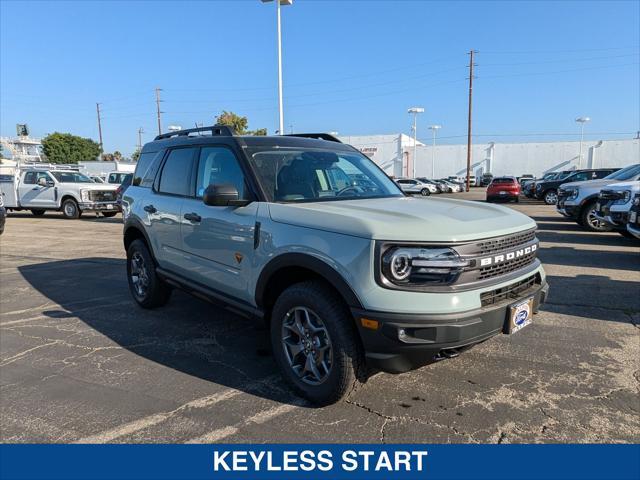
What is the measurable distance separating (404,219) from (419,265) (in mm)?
367

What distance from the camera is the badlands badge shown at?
291cm

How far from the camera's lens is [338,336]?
9.30ft

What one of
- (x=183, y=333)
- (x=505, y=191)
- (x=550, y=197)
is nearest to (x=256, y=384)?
(x=183, y=333)

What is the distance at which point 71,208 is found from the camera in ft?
58.7

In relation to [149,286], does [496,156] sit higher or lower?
higher

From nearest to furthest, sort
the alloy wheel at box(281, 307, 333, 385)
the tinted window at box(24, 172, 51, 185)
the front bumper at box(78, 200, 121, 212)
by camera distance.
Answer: the alloy wheel at box(281, 307, 333, 385) → the front bumper at box(78, 200, 121, 212) → the tinted window at box(24, 172, 51, 185)

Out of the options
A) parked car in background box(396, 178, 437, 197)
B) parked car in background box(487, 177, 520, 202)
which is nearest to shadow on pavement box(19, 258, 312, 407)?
parked car in background box(487, 177, 520, 202)

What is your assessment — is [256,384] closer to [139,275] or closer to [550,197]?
[139,275]

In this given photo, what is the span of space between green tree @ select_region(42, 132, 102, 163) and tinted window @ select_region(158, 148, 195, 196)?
77.3m

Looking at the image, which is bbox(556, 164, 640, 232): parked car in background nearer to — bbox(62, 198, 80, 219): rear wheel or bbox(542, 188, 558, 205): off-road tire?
bbox(542, 188, 558, 205): off-road tire

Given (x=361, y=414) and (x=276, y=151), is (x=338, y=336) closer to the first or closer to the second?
(x=361, y=414)

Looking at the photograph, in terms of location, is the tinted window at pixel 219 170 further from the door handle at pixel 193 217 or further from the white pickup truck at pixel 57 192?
the white pickup truck at pixel 57 192

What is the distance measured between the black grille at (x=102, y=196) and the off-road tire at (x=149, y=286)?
1373 cm
